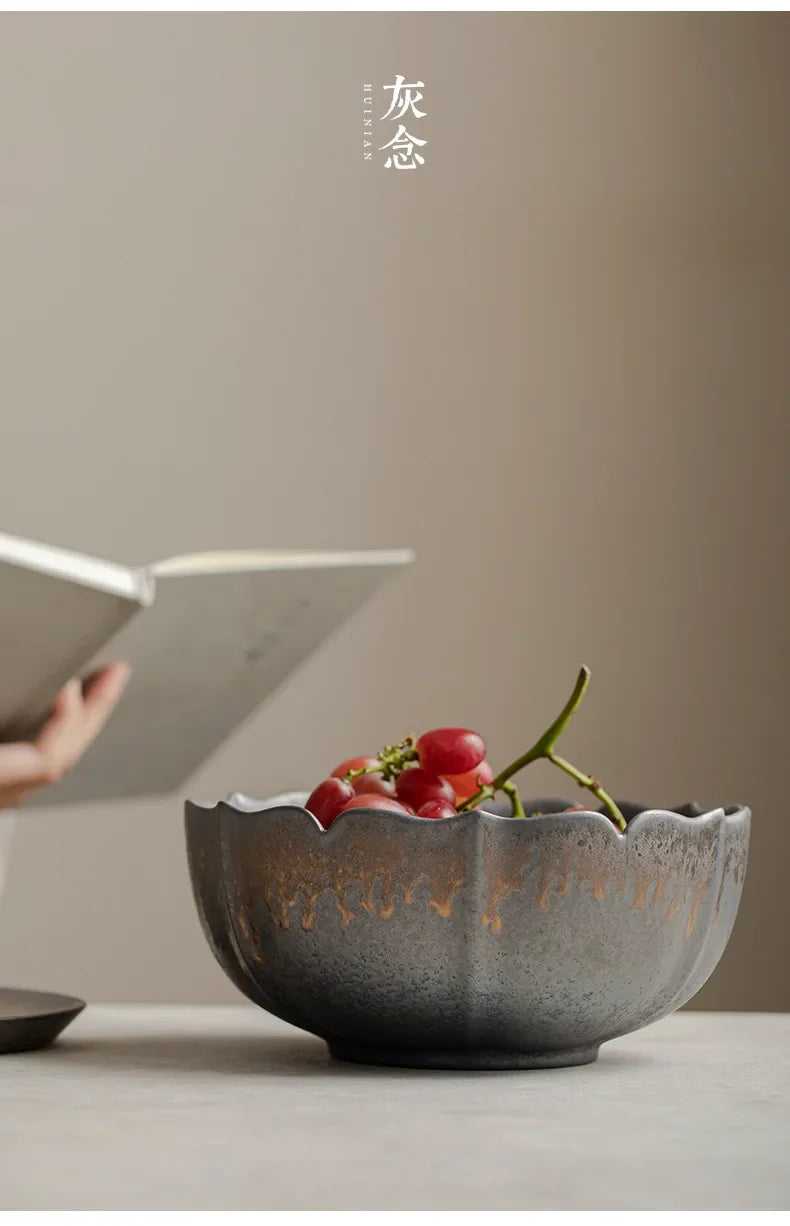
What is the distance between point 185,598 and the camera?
0.82m

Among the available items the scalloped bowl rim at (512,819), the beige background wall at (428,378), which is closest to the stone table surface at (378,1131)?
the scalloped bowl rim at (512,819)

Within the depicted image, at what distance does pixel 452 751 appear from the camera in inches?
30.9

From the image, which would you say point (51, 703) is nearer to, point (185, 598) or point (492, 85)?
point (185, 598)

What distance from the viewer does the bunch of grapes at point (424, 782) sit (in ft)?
2.51

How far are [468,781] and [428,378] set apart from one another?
5.45 ft

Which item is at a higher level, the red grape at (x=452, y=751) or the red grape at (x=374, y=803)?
the red grape at (x=452, y=751)

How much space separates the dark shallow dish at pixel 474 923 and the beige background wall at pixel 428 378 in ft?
5.26

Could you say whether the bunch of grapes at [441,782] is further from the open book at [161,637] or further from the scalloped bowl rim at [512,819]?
the open book at [161,637]

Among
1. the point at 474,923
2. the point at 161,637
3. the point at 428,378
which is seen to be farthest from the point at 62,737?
the point at 428,378

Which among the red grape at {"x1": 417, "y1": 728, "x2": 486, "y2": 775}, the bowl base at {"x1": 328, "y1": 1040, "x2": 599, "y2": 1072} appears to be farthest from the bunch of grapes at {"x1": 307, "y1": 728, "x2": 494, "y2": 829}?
the bowl base at {"x1": 328, "y1": 1040, "x2": 599, "y2": 1072}

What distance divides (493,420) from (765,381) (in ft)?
1.51

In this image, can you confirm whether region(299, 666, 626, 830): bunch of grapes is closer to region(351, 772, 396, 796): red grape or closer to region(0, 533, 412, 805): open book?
region(351, 772, 396, 796): red grape

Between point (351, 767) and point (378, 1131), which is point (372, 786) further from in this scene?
point (378, 1131)

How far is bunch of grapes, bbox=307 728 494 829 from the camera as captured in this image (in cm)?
76
